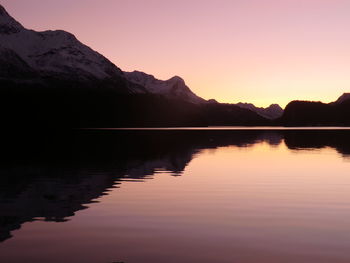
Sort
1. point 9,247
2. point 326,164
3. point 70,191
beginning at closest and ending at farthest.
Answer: point 9,247 → point 70,191 → point 326,164

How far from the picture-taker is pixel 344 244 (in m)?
21.2

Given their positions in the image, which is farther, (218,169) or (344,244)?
(218,169)

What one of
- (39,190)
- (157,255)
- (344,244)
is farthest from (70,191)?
A: (344,244)

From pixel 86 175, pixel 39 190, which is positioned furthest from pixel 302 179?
pixel 39 190

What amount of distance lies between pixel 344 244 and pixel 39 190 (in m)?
25.0

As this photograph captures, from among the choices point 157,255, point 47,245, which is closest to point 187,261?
point 157,255

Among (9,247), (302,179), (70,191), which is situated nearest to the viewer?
(9,247)

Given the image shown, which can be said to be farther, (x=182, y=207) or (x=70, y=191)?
(x=70, y=191)

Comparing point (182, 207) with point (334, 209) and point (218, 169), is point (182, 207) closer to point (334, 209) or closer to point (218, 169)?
point (334, 209)

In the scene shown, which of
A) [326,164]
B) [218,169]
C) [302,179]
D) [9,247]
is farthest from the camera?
[326,164]

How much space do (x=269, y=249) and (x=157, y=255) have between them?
4.74 metres

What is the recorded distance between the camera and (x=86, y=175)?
164 ft

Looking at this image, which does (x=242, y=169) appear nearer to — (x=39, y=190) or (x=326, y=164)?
(x=326, y=164)

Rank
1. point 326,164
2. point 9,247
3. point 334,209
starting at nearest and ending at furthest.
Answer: point 9,247 → point 334,209 → point 326,164
